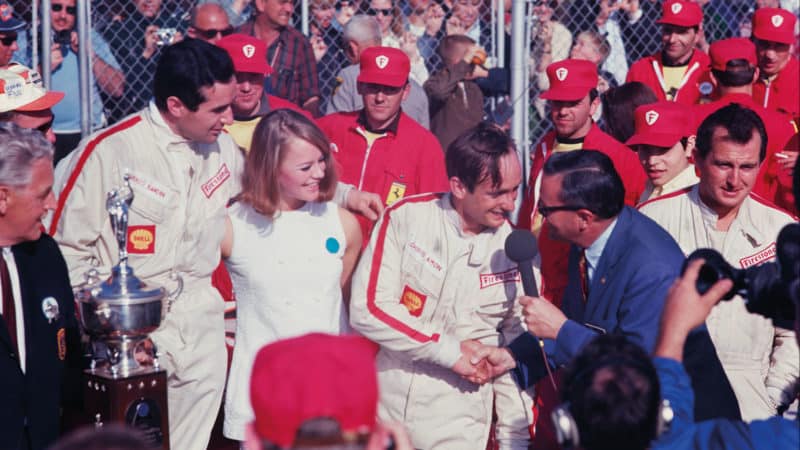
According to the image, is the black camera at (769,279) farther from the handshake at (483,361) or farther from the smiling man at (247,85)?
the smiling man at (247,85)

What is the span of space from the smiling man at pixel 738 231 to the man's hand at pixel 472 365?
3.36ft

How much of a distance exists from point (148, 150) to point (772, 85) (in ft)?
17.1

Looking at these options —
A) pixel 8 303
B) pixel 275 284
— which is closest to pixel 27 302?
pixel 8 303

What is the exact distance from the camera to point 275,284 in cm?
466

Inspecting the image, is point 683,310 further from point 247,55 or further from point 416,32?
point 416,32

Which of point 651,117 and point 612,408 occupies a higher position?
point 651,117

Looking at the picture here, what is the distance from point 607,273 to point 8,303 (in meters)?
2.04

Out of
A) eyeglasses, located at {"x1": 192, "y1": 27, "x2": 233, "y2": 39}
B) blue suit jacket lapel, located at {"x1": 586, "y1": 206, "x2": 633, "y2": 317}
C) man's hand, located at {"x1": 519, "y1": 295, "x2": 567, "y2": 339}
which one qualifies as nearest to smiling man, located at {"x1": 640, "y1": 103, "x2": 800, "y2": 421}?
blue suit jacket lapel, located at {"x1": 586, "y1": 206, "x2": 633, "y2": 317}

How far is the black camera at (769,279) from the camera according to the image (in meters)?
2.87

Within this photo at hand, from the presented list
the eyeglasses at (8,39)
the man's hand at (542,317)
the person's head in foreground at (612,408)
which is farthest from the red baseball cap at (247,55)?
Result: the person's head in foreground at (612,408)

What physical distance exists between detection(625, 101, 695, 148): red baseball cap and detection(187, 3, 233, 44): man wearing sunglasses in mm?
2905

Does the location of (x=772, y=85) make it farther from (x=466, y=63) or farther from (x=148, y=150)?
(x=148, y=150)

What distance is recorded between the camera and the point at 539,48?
27.8ft

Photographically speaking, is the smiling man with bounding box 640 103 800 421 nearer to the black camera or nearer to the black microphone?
the black microphone
